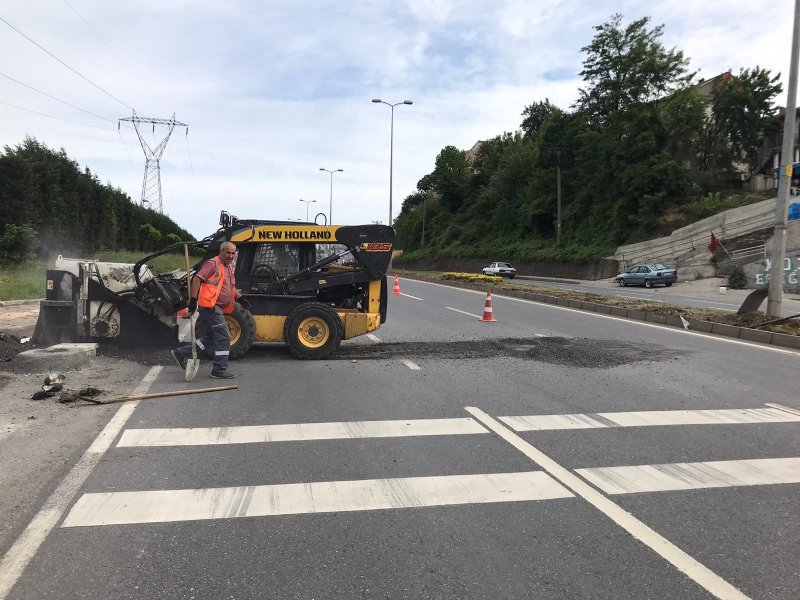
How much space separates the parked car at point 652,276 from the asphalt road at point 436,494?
31.3 m

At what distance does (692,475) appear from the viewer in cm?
435

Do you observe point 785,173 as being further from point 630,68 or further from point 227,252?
point 630,68

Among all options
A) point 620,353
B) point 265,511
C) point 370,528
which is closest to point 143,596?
point 265,511

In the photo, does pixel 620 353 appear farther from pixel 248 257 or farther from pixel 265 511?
pixel 265 511

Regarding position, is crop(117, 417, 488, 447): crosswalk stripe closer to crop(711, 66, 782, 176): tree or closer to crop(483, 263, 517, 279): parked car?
crop(483, 263, 517, 279): parked car

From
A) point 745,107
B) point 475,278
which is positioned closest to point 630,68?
point 745,107

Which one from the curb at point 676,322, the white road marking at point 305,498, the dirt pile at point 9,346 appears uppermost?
the curb at point 676,322

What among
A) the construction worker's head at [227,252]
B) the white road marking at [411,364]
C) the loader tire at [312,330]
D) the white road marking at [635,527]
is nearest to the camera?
the white road marking at [635,527]

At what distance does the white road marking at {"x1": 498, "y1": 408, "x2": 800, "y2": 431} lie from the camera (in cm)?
561

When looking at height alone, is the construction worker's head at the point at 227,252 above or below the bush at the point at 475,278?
above

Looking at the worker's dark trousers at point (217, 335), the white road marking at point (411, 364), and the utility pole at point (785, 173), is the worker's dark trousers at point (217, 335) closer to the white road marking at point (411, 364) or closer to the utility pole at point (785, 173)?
the white road marking at point (411, 364)

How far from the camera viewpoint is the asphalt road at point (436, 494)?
9.72 ft

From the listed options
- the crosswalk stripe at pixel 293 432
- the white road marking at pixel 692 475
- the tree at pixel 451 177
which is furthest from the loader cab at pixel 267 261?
the tree at pixel 451 177

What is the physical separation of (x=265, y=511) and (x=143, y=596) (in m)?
0.97
